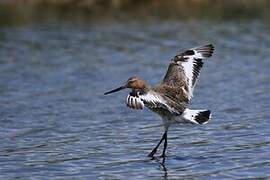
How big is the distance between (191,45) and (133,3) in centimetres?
919

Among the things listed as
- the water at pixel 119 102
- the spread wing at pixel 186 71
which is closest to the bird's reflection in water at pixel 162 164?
the water at pixel 119 102

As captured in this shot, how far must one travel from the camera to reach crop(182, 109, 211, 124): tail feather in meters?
9.57

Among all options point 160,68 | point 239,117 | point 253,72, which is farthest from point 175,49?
point 239,117

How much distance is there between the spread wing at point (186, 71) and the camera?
10797 mm

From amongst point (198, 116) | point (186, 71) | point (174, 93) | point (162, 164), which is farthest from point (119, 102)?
point (198, 116)

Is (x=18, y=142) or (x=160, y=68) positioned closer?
(x=18, y=142)

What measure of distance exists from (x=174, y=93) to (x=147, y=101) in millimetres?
1087

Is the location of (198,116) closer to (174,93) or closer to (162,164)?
(162,164)

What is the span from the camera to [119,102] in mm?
14312

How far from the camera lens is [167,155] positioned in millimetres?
10391

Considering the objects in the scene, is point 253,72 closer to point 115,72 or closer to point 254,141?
point 115,72

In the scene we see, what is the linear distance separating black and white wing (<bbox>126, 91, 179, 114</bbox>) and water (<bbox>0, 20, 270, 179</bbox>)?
68 cm

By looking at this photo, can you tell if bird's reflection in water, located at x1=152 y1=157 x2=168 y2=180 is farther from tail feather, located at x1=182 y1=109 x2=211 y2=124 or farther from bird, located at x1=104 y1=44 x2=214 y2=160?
tail feather, located at x1=182 y1=109 x2=211 y2=124

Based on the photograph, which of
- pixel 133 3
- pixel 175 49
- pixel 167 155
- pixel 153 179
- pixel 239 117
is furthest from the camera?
pixel 133 3
